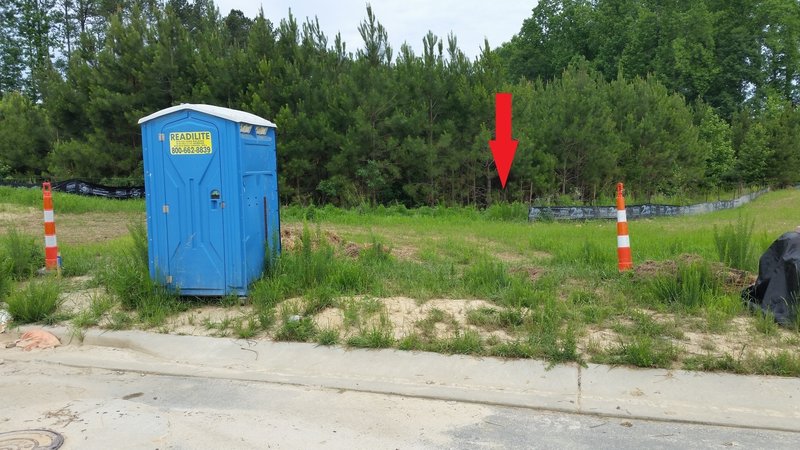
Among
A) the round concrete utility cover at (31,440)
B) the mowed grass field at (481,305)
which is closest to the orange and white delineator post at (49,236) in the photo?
the mowed grass field at (481,305)

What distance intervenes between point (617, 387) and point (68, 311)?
5.74m

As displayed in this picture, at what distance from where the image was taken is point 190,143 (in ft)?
21.6

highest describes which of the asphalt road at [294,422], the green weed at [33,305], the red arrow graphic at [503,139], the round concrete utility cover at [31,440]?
the red arrow graphic at [503,139]

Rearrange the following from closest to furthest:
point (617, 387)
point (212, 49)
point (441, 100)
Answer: point (617, 387) → point (441, 100) → point (212, 49)

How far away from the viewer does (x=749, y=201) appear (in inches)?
1252

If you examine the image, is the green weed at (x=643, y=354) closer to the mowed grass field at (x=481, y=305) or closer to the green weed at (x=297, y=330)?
the mowed grass field at (x=481, y=305)

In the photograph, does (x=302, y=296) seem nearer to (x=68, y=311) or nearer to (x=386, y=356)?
(x=386, y=356)

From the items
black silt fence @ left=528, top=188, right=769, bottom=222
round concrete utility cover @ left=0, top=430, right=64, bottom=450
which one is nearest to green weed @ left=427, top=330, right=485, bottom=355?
round concrete utility cover @ left=0, top=430, right=64, bottom=450

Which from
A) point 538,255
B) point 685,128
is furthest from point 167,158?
point 685,128

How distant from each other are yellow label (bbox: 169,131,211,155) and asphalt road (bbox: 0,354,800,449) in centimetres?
257

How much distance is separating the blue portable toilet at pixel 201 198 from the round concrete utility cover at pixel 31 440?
2.77m

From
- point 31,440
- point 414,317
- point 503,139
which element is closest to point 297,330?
point 414,317

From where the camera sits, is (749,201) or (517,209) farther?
(749,201)

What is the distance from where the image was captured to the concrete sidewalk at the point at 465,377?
431cm
